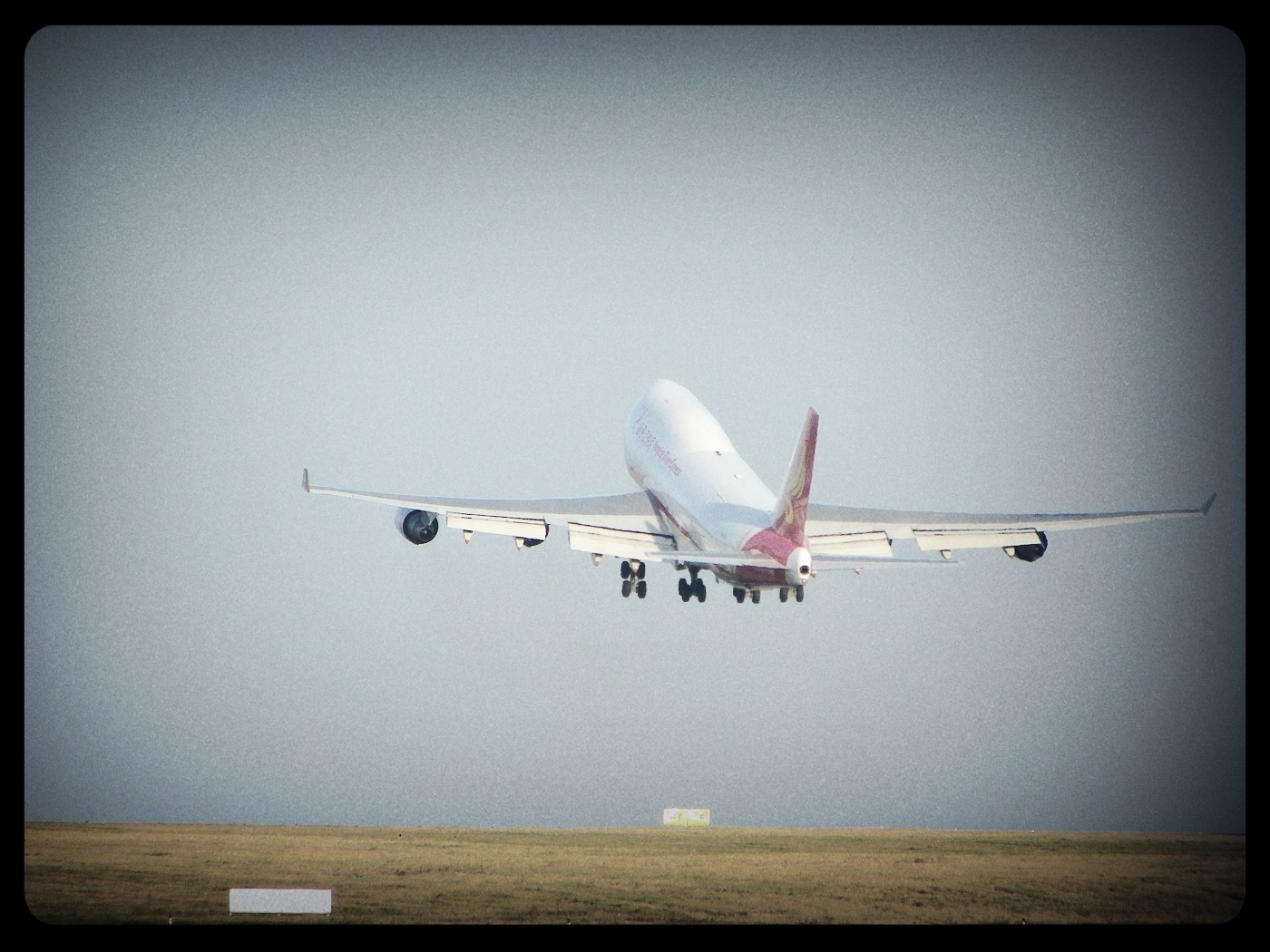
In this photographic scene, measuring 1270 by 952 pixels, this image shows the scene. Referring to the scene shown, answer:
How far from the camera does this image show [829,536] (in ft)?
135

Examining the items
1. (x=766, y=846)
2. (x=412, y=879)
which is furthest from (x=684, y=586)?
(x=412, y=879)

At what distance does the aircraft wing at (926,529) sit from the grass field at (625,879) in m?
8.07

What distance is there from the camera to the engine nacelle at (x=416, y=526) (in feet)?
133

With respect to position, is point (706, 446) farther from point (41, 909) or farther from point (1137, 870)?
point (41, 909)

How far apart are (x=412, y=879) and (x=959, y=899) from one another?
10706 mm

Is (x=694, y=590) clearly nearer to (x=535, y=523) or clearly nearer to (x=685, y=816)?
(x=535, y=523)

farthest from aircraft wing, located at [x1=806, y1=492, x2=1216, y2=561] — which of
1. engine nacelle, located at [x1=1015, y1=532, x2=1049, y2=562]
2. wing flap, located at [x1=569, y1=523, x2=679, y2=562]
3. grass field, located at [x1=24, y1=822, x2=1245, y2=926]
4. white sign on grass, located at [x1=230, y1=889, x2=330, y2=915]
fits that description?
white sign on grass, located at [x1=230, y1=889, x2=330, y2=915]

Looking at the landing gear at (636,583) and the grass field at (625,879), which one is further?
the landing gear at (636,583)

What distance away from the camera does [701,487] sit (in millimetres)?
44469

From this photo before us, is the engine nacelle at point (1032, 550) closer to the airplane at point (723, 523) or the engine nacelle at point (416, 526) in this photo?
the airplane at point (723, 523)

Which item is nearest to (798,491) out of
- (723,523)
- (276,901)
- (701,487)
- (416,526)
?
(723,523)

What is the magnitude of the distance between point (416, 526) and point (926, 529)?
13.6m

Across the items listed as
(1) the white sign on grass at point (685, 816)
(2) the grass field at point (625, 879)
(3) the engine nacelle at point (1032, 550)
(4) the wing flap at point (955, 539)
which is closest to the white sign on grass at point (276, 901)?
(2) the grass field at point (625, 879)

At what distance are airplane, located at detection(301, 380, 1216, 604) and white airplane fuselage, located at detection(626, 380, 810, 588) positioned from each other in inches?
1.7
